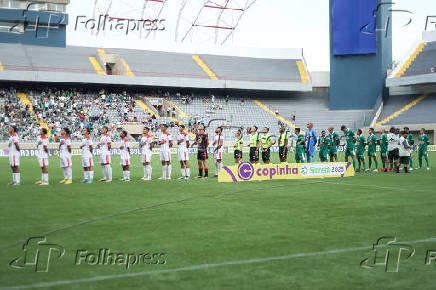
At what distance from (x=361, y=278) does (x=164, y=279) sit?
2408 mm

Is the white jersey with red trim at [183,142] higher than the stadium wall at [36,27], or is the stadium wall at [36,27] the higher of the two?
the stadium wall at [36,27]

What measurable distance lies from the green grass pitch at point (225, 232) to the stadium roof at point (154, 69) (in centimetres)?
3781

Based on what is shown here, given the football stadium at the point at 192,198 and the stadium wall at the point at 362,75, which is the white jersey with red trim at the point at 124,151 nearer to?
the football stadium at the point at 192,198

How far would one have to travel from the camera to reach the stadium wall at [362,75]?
188 feet

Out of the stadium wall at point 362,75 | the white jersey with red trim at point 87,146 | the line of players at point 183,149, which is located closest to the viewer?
the line of players at point 183,149

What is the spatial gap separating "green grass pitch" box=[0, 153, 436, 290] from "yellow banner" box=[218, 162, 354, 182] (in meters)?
1.89

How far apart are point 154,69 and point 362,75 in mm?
23794

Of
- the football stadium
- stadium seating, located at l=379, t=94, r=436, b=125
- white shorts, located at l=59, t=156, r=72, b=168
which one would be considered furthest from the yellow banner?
stadium seating, located at l=379, t=94, r=436, b=125

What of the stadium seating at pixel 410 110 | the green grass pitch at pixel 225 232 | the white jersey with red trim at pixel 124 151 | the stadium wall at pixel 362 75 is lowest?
the green grass pitch at pixel 225 232

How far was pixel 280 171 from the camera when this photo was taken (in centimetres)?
1866

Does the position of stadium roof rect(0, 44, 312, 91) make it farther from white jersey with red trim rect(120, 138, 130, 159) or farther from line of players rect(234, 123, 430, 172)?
line of players rect(234, 123, 430, 172)

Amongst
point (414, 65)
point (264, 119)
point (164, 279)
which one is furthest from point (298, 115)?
point (164, 279)

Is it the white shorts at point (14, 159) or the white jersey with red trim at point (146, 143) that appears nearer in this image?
the white shorts at point (14, 159)

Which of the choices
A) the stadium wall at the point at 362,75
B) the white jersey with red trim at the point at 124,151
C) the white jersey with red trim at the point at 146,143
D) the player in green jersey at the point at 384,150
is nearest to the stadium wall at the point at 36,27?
the stadium wall at the point at 362,75
